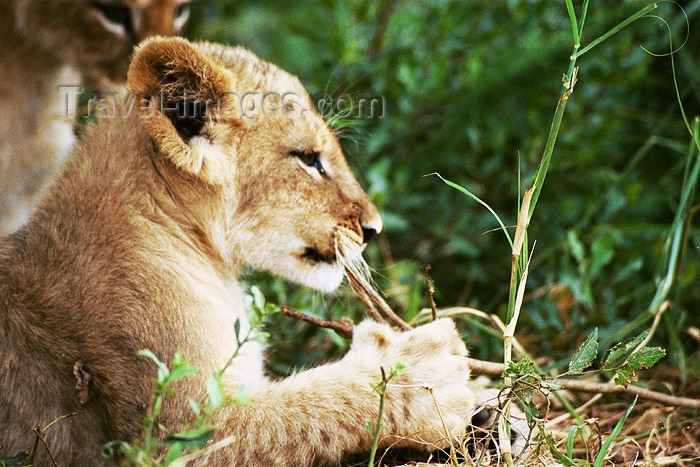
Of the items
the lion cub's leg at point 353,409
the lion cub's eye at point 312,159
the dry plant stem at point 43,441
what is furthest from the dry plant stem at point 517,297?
the dry plant stem at point 43,441

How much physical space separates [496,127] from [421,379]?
266 cm

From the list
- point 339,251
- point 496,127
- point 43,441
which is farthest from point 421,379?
point 496,127

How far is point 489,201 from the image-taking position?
16.3 feet

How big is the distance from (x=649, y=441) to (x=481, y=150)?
2469mm

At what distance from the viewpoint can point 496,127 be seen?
16.3 feet

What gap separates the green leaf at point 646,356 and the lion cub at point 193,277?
57 centimetres

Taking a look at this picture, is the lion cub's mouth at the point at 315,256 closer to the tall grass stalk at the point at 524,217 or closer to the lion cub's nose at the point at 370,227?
the lion cub's nose at the point at 370,227

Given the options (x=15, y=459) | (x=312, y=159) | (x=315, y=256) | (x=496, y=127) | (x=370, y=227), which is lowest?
(x=15, y=459)

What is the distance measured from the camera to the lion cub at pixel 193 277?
2.55m

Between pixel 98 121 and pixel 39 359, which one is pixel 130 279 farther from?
pixel 98 121

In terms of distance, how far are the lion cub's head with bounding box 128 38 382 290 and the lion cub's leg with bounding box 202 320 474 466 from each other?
0.51 metres

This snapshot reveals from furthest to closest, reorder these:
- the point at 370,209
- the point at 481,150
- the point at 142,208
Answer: the point at 481,150
the point at 370,209
the point at 142,208

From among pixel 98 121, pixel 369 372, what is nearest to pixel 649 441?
pixel 369 372

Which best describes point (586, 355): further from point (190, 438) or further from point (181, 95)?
point (181, 95)
